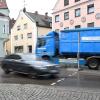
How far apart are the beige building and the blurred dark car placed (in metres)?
41.5

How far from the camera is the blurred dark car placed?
21.1 m

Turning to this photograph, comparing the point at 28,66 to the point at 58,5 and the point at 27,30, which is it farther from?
the point at 27,30

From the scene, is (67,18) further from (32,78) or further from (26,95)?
(26,95)

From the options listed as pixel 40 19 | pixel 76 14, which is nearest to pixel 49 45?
pixel 76 14

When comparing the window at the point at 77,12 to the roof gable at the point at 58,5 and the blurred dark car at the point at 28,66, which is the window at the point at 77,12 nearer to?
the roof gable at the point at 58,5

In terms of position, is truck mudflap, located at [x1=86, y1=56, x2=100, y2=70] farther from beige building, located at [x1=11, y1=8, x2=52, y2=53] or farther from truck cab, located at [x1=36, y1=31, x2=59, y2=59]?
beige building, located at [x1=11, y1=8, x2=52, y2=53]

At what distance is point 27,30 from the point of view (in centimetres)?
6925

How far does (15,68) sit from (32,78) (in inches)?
87.0

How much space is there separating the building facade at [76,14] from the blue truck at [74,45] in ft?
60.9

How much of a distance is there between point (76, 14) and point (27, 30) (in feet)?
58.3

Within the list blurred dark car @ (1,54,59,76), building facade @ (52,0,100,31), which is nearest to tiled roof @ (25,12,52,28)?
building facade @ (52,0,100,31)

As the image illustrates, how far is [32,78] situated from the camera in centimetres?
2127

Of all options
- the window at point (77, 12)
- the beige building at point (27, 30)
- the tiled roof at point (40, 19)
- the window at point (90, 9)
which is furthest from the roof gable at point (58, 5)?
the tiled roof at point (40, 19)

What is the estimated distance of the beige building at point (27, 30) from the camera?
67.2 meters
